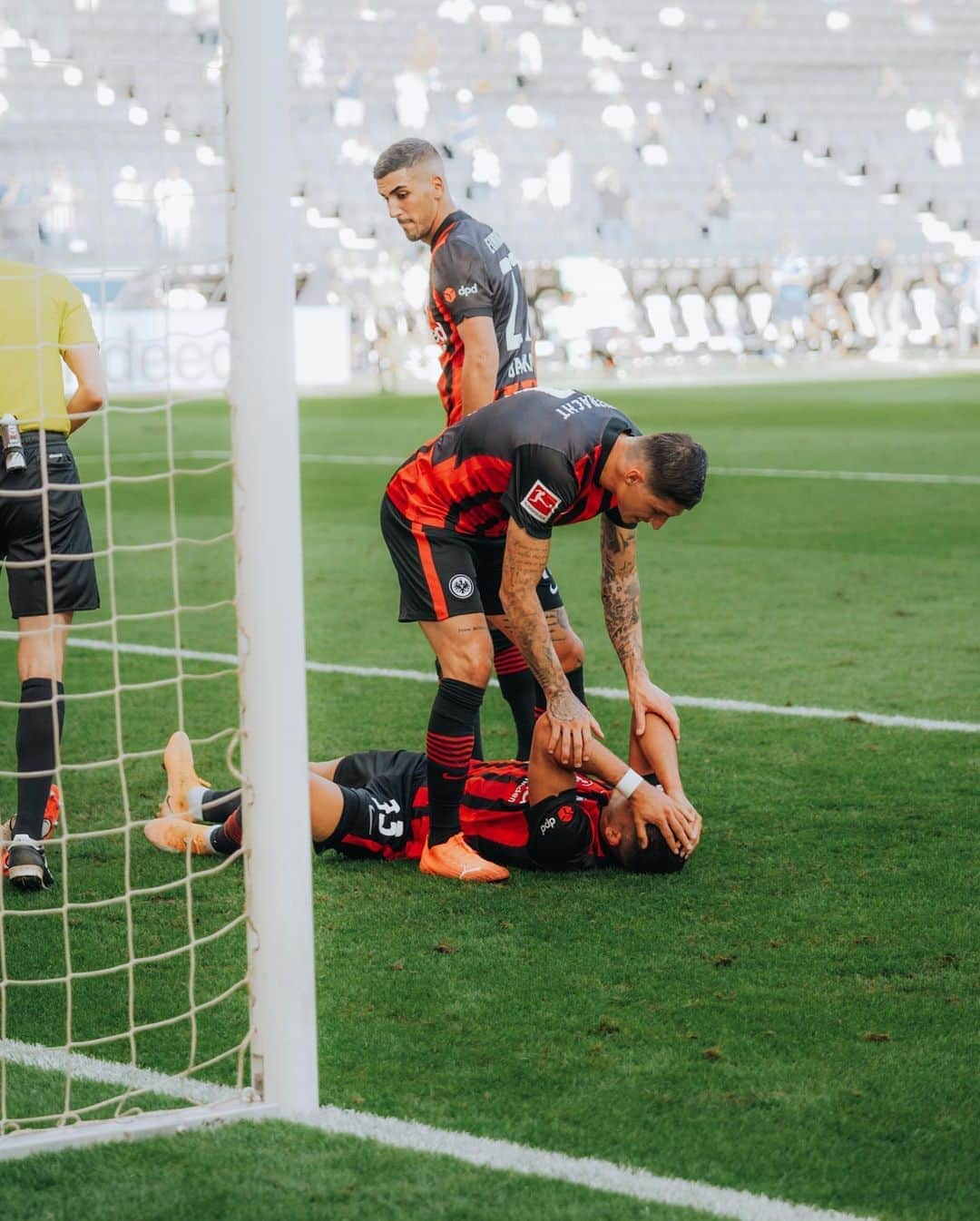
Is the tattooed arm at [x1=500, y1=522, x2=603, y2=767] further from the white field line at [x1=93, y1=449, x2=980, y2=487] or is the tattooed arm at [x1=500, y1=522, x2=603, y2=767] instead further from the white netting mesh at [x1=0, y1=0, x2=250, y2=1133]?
the white field line at [x1=93, y1=449, x2=980, y2=487]

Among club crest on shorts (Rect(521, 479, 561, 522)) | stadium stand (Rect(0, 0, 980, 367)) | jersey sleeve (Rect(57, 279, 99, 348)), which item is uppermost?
stadium stand (Rect(0, 0, 980, 367))

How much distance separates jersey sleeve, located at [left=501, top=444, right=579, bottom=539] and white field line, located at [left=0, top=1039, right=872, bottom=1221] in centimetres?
168

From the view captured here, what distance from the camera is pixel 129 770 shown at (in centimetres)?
574

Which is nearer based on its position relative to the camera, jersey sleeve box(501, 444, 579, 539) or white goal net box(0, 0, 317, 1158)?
white goal net box(0, 0, 317, 1158)

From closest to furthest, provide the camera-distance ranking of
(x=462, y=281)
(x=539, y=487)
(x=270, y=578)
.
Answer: (x=270, y=578) < (x=539, y=487) < (x=462, y=281)

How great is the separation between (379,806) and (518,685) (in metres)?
0.85

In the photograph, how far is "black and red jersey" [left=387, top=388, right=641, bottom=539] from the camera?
14.0 ft

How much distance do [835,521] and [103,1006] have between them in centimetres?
879

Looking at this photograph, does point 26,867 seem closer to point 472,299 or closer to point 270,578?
point 270,578

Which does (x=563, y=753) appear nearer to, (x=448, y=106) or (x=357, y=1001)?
(x=357, y=1001)

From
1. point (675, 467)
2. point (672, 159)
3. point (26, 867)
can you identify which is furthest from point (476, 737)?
point (672, 159)

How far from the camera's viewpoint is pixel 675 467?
4.09 m

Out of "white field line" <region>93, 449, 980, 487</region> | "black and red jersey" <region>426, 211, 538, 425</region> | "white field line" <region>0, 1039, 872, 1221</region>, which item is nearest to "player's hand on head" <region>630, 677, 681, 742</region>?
"black and red jersey" <region>426, 211, 538, 425</region>

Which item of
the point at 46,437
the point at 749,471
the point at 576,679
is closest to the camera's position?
the point at 46,437
